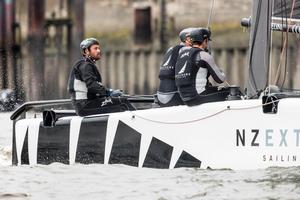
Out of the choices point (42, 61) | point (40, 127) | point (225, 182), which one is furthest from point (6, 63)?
point (225, 182)

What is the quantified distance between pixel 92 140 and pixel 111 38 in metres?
17.7

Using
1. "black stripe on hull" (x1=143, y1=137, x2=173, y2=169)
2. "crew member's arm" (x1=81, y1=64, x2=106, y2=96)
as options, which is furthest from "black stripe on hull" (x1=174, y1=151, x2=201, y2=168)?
"crew member's arm" (x1=81, y1=64, x2=106, y2=96)

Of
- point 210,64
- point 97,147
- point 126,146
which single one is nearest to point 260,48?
point 210,64

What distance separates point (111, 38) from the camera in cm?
2941

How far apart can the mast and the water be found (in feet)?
3.75

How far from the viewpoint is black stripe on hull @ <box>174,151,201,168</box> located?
1128 centimetres

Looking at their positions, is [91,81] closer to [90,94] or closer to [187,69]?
[90,94]

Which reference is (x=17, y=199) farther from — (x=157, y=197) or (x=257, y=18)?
(x=257, y=18)

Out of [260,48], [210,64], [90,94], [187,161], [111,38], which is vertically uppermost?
[260,48]

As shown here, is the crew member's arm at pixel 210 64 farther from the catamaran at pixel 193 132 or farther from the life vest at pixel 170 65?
the life vest at pixel 170 65

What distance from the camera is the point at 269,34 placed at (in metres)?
11.8

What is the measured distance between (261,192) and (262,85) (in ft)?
5.85

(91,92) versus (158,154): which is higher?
(91,92)

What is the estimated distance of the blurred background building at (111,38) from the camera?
27.1m
